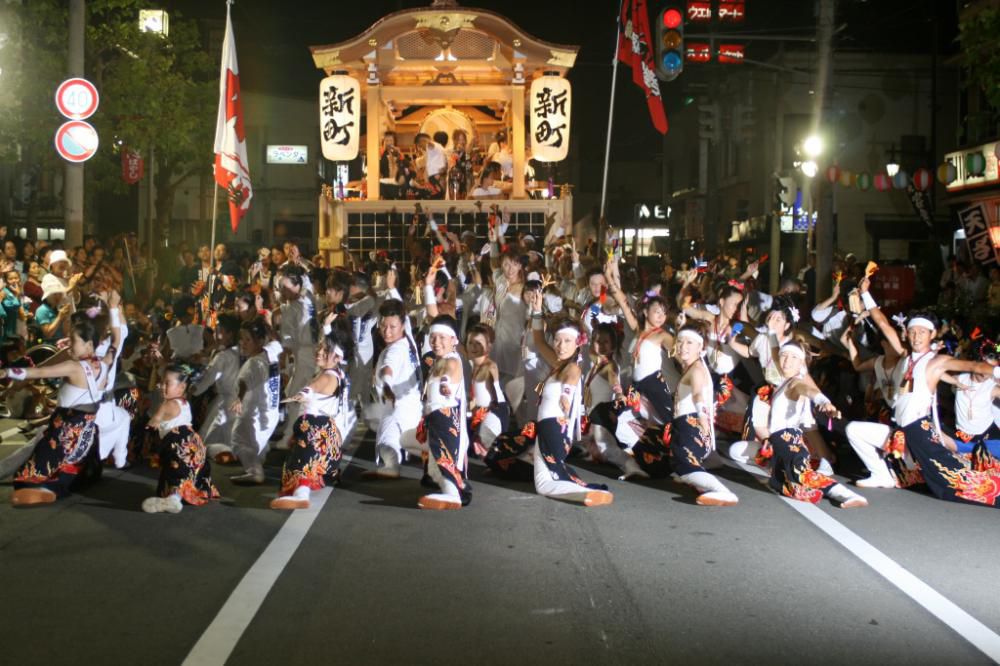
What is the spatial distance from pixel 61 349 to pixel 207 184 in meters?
32.8

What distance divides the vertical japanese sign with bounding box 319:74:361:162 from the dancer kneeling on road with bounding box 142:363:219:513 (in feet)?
42.9

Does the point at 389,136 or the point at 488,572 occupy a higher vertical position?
the point at 389,136

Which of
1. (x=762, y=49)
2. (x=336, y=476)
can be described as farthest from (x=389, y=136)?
(x=762, y=49)

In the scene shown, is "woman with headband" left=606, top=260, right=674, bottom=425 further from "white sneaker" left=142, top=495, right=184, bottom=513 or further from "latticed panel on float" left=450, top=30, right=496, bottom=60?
"latticed panel on float" left=450, top=30, right=496, bottom=60

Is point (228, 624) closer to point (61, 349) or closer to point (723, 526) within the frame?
point (723, 526)

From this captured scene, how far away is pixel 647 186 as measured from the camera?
2232 inches

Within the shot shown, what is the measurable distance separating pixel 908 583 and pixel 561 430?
276cm

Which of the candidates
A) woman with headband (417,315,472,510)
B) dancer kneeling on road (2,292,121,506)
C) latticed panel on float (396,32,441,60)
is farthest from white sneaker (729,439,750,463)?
latticed panel on float (396,32,441,60)

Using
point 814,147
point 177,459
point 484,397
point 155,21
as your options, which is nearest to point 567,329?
point 484,397

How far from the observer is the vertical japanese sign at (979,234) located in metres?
16.0

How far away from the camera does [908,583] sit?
5.68 metres

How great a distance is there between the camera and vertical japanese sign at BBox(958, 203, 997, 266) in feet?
52.6

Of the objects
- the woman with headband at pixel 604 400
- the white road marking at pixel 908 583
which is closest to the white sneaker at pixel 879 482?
the white road marking at pixel 908 583

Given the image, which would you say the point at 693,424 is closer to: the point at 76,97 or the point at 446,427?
the point at 446,427
